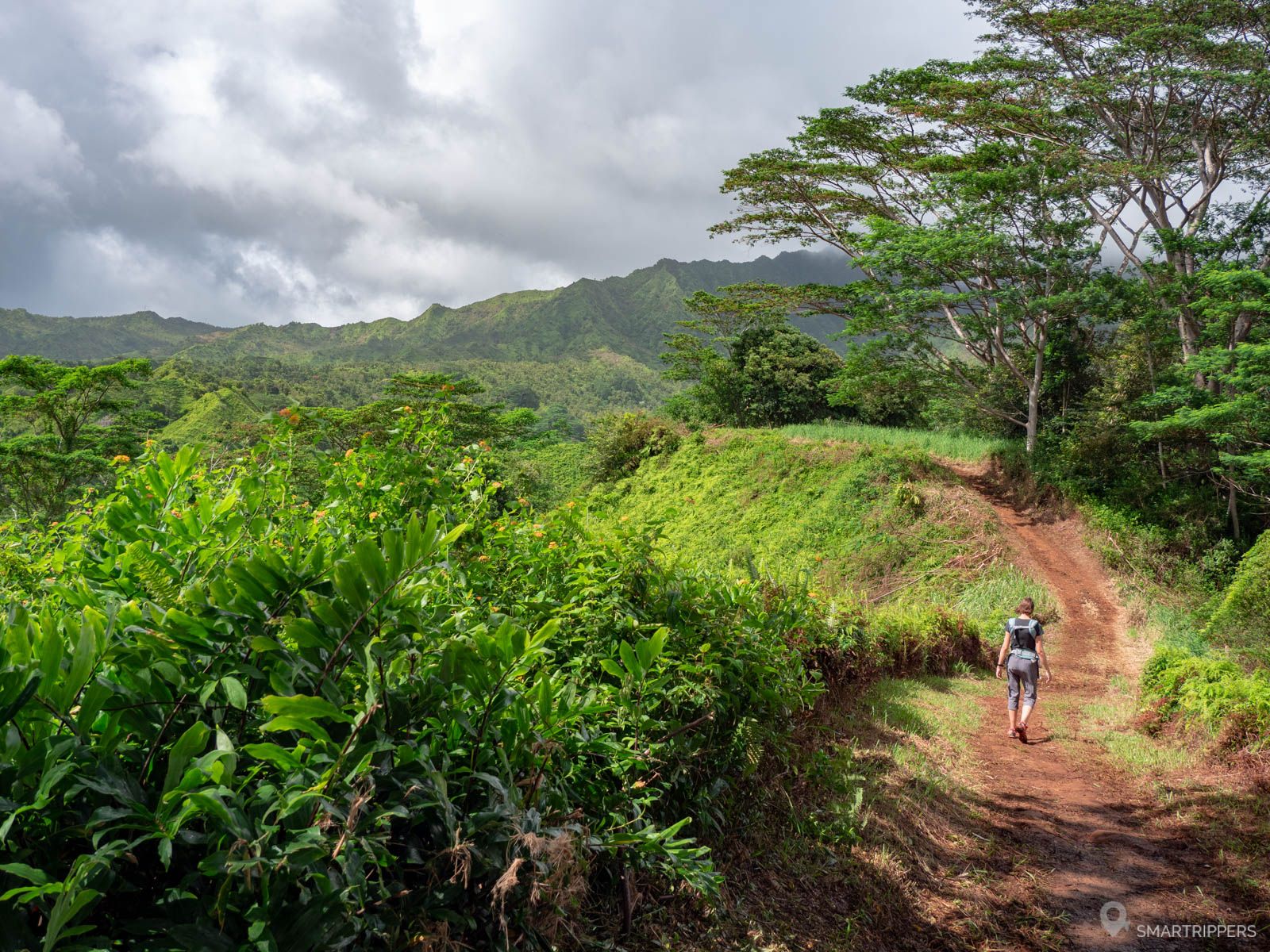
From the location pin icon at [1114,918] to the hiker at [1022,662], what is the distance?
9.39ft

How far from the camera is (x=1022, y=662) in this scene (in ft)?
20.1

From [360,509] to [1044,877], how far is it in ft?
12.6

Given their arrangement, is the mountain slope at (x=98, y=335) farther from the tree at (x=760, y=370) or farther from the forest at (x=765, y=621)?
the forest at (x=765, y=621)

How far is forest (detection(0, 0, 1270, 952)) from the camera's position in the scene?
1.14 m

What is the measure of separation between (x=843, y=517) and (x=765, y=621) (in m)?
12.0

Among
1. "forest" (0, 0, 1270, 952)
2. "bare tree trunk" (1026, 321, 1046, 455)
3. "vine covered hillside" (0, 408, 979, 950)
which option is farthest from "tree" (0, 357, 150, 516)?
"bare tree trunk" (1026, 321, 1046, 455)

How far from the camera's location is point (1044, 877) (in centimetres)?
351

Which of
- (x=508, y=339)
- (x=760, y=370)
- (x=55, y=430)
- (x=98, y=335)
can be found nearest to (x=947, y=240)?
(x=760, y=370)

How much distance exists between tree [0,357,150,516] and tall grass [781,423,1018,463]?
17.7m

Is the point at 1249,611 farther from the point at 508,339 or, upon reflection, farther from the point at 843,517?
the point at 508,339

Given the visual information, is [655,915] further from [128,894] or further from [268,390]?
[268,390]

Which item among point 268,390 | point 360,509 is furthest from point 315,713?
point 268,390

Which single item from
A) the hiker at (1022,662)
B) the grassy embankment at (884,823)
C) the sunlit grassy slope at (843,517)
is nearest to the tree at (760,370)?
the sunlit grassy slope at (843,517)

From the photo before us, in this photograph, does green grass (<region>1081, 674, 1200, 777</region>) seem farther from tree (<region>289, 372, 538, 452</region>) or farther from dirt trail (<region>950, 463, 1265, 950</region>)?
tree (<region>289, 372, 538, 452</region>)
